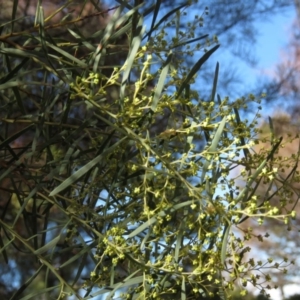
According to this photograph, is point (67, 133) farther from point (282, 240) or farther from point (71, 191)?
point (282, 240)

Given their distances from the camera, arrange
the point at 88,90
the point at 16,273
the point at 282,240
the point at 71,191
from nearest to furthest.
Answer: the point at 88,90, the point at 71,191, the point at 16,273, the point at 282,240

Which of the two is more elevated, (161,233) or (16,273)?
(16,273)

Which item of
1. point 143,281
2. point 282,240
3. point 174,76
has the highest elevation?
point 282,240

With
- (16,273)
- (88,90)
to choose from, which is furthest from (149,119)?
(16,273)

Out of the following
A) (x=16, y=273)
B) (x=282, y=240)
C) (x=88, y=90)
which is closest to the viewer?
(x=88, y=90)

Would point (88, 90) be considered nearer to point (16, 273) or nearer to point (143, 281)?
point (143, 281)

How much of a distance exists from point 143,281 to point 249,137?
3.6 inches

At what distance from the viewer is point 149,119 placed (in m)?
0.28

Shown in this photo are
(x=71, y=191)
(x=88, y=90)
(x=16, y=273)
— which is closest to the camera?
(x=88, y=90)

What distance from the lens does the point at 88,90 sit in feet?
0.88

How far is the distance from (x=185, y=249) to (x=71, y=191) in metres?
0.11

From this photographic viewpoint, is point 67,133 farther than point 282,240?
No

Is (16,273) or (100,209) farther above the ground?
(16,273)

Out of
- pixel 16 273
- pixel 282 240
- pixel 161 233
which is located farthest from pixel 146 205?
pixel 282 240
